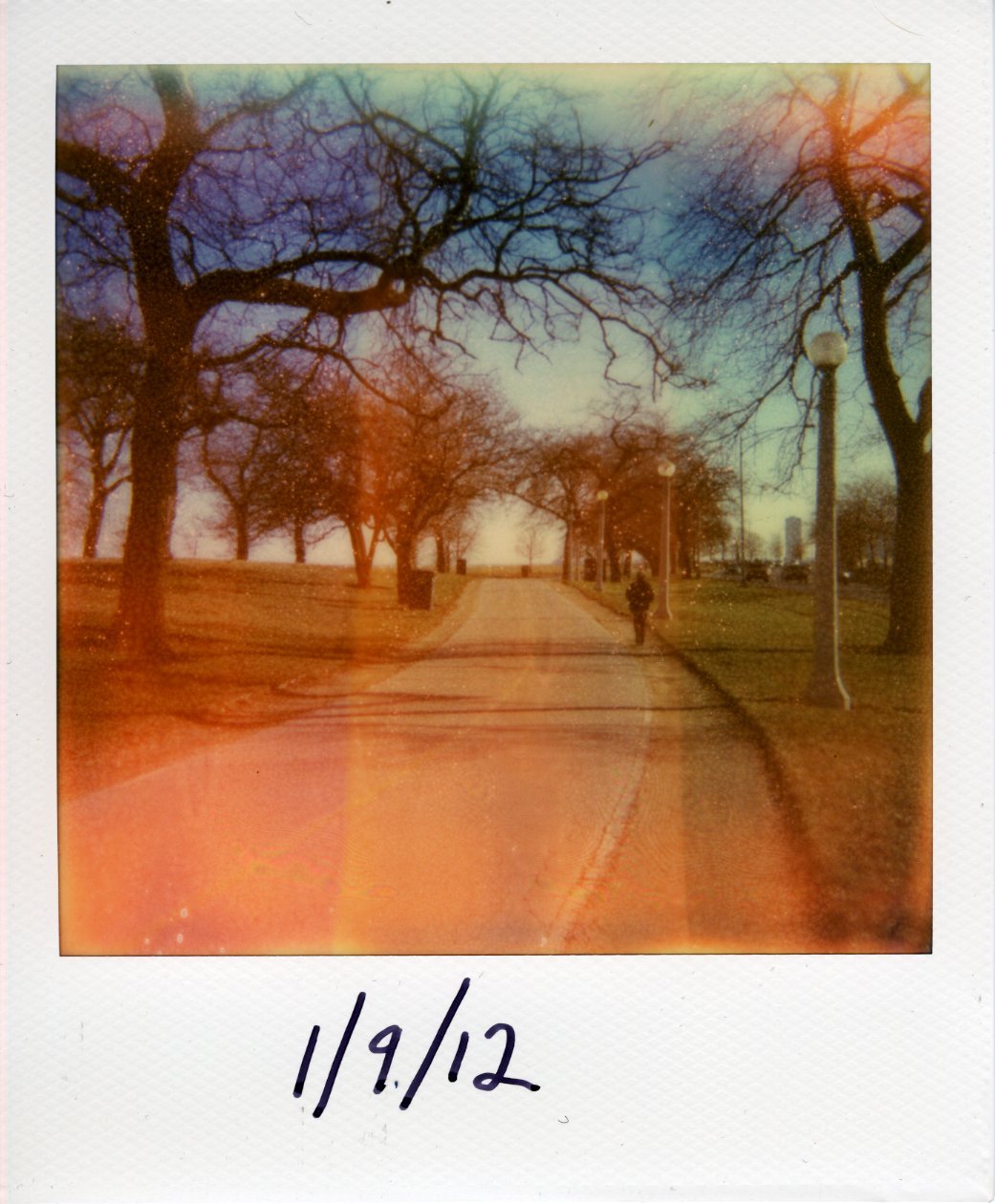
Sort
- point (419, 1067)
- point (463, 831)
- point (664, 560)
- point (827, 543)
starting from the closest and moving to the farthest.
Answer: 1. point (419, 1067)
2. point (463, 831)
3. point (827, 543)
4. point (664, 560)

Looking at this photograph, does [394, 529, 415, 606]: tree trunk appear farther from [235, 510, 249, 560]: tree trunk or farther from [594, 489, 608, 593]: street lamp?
[594, 489, 608, 593]: street lamp

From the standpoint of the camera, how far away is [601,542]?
321cm

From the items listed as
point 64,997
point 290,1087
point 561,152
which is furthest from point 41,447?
point 290,1087

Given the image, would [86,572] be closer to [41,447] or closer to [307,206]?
[41,447]

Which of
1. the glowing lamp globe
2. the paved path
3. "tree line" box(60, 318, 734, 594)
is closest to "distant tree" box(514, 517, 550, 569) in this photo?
"tree line" box(60, 318, 734, 594)

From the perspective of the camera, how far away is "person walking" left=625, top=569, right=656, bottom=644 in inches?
123

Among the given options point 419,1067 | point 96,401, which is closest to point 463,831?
point 419,1067

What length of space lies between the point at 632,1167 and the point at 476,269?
10.9 ft

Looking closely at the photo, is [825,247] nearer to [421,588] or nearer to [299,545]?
[421,588]

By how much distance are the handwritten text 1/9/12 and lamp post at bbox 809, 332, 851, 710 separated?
5.71 feet

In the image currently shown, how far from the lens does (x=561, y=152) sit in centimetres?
296

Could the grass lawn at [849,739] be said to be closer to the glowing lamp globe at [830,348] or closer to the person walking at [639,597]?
the person walking at [639,597]

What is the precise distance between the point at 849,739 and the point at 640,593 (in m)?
0.98
